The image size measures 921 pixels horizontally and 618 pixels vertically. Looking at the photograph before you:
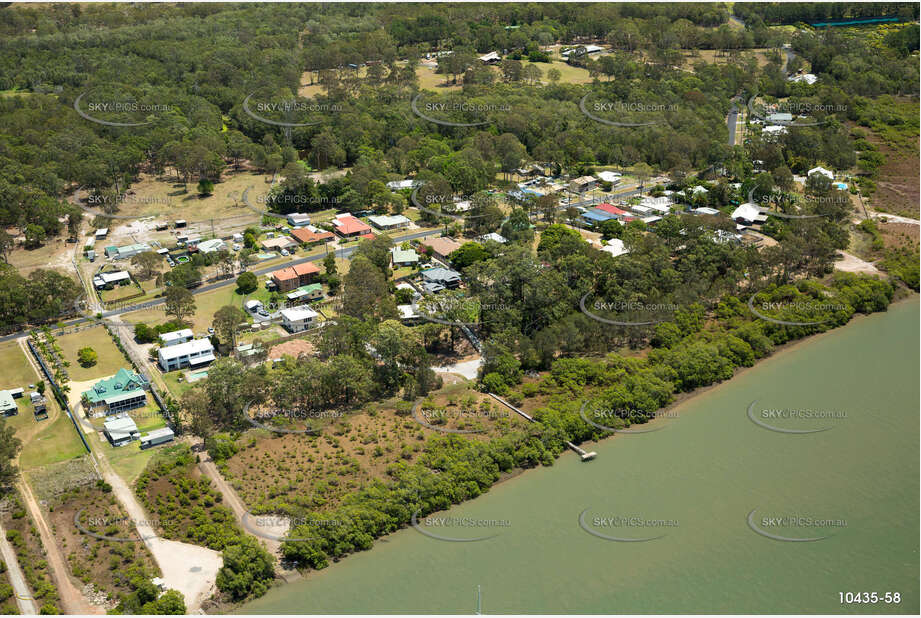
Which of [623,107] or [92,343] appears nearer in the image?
[92,343]

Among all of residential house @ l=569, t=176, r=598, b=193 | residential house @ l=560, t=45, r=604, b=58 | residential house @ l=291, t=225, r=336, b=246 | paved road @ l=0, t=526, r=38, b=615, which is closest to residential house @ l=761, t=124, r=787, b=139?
residential house @ l=569, t=176, r=598, b=193

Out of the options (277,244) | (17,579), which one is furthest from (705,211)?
(17,579)

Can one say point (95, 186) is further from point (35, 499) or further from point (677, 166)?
point (677, 166)

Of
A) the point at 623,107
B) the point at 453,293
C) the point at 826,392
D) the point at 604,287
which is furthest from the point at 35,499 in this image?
the point at 623,107

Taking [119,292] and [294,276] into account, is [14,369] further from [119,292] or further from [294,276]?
[294,276]

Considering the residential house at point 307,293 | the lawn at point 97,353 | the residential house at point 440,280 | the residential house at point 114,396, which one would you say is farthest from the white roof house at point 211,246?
the residential house at point 114,396

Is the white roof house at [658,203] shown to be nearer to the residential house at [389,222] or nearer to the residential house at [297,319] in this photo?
the residential house at [389,222]
